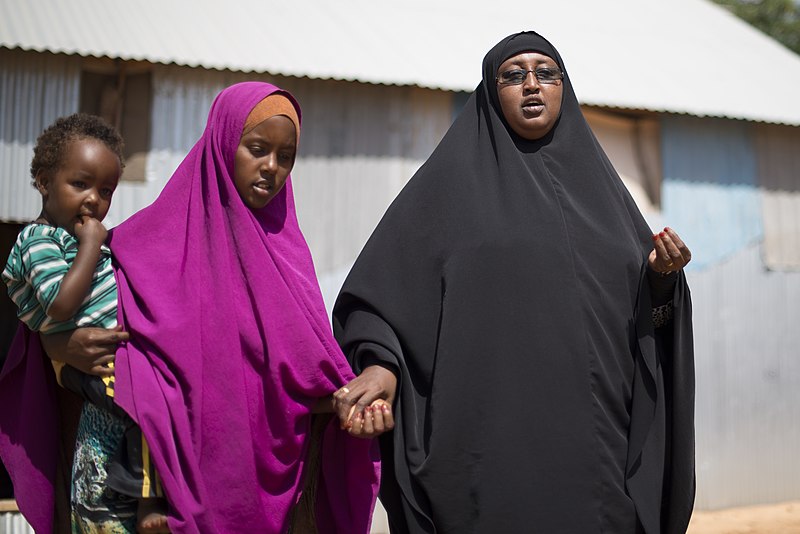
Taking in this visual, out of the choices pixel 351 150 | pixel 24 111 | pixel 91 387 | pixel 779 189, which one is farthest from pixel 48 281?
pixel 779 189

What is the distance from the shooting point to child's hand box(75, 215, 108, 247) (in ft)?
6.97

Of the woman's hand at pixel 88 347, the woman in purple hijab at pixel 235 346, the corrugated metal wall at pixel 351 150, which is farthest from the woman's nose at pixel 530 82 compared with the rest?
the corrugated metal wall at pixel 351 150

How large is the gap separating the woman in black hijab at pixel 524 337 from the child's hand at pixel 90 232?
70cm

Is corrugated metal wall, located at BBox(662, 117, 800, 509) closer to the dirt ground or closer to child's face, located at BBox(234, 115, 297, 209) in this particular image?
the dirt ground

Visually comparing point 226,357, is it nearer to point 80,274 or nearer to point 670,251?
point 80,274

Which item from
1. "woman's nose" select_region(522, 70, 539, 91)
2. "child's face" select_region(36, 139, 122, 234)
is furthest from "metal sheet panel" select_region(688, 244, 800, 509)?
"child's face" select_region(36, 139, 122, 234)

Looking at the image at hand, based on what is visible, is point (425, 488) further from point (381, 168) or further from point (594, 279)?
point (381, 168)

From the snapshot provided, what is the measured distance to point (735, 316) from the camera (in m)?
6.79

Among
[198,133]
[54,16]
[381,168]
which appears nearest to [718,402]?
[381,168]

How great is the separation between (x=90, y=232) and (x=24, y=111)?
11.0 ft

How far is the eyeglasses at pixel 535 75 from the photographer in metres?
2.49

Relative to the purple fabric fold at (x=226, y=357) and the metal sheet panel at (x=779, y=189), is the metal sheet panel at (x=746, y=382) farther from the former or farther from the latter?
the purple fabric fold at (x=226, y=357)

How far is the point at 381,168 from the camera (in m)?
5.78

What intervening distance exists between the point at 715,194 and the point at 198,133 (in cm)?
386
